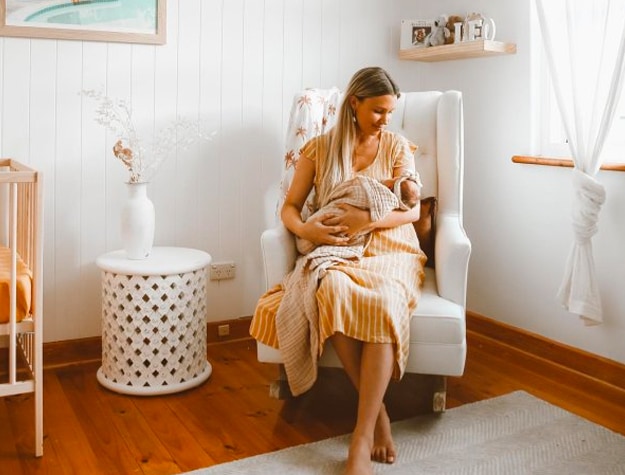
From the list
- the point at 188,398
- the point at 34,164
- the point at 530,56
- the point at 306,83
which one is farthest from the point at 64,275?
the point at 530,56

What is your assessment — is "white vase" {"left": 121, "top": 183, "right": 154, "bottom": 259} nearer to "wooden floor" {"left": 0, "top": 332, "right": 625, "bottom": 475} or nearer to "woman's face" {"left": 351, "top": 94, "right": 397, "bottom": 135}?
"wooden floor" {"left": 0, "top": 332, "right": 625, "bottom": 475}

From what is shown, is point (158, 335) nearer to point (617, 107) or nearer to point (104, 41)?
point (104, 41)

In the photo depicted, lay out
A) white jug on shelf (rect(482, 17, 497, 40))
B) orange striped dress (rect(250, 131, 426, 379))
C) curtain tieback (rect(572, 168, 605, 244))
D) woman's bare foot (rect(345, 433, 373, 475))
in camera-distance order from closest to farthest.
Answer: woman's bare foot (rect(345, 433, 373, 475)), orange striped dress (rect(250, 131, 426, 379)), curtain tieback (rect(572, 168, 605, 244)), white jug on shelf (rect(482, 17, 497, 40))

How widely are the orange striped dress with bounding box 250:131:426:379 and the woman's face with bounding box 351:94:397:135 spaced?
117 millimetres

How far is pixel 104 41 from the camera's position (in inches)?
112

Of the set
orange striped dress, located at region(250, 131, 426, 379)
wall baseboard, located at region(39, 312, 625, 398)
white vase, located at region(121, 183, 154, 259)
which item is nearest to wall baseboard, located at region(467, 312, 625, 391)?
wall baseboard, located at region(39, 312, 625, 398)

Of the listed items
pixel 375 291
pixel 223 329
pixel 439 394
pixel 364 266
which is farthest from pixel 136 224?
pixel 439 394

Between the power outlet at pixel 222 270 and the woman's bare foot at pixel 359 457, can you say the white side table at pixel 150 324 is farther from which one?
the woman's bare foot at pixel 359 457

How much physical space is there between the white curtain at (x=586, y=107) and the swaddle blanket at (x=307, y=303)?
2.72 feet

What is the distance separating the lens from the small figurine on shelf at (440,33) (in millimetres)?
3340

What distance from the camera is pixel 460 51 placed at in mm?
3191

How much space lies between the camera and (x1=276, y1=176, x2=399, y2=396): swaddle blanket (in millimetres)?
2189

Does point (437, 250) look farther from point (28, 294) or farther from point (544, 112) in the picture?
point (28, 294)

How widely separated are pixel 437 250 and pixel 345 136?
1.67ft
